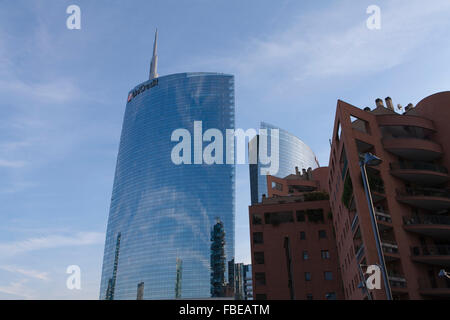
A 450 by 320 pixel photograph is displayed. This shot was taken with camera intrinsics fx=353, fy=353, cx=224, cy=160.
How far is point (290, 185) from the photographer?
98.1 m

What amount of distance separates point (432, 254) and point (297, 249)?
32.7m

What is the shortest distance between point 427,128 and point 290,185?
169 feet

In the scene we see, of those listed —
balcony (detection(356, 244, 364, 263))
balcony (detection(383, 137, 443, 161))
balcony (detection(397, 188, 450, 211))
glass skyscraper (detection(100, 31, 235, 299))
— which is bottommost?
balcony (detection(356, 244, 364, 263))

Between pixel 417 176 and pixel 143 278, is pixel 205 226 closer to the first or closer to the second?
pixel 143 278

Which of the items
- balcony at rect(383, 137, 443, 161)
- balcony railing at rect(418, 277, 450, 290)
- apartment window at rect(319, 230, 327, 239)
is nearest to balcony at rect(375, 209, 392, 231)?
balcony railing at rect(418, 277, 450, 290)

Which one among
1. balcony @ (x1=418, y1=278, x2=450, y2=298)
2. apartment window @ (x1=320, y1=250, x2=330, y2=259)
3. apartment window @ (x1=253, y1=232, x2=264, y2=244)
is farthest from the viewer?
apartment window @ (x1=253, y1=232, x2=264, y2=244)

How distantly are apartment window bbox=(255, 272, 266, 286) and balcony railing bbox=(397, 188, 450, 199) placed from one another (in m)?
34.7

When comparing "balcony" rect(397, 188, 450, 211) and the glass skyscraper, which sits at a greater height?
the glass skyscraper

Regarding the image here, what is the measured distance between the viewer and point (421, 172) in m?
43.9

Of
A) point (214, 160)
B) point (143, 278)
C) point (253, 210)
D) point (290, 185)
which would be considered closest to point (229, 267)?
point (143, 278)

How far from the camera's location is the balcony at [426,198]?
42.0 m

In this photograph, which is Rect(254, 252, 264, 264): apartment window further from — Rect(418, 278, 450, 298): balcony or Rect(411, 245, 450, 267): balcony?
Rect(418, 278, 450, 298): balcony

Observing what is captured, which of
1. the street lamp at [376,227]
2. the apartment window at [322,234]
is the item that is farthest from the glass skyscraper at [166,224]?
the street lamp at [376,227]

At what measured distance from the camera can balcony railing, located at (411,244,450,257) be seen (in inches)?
1561
